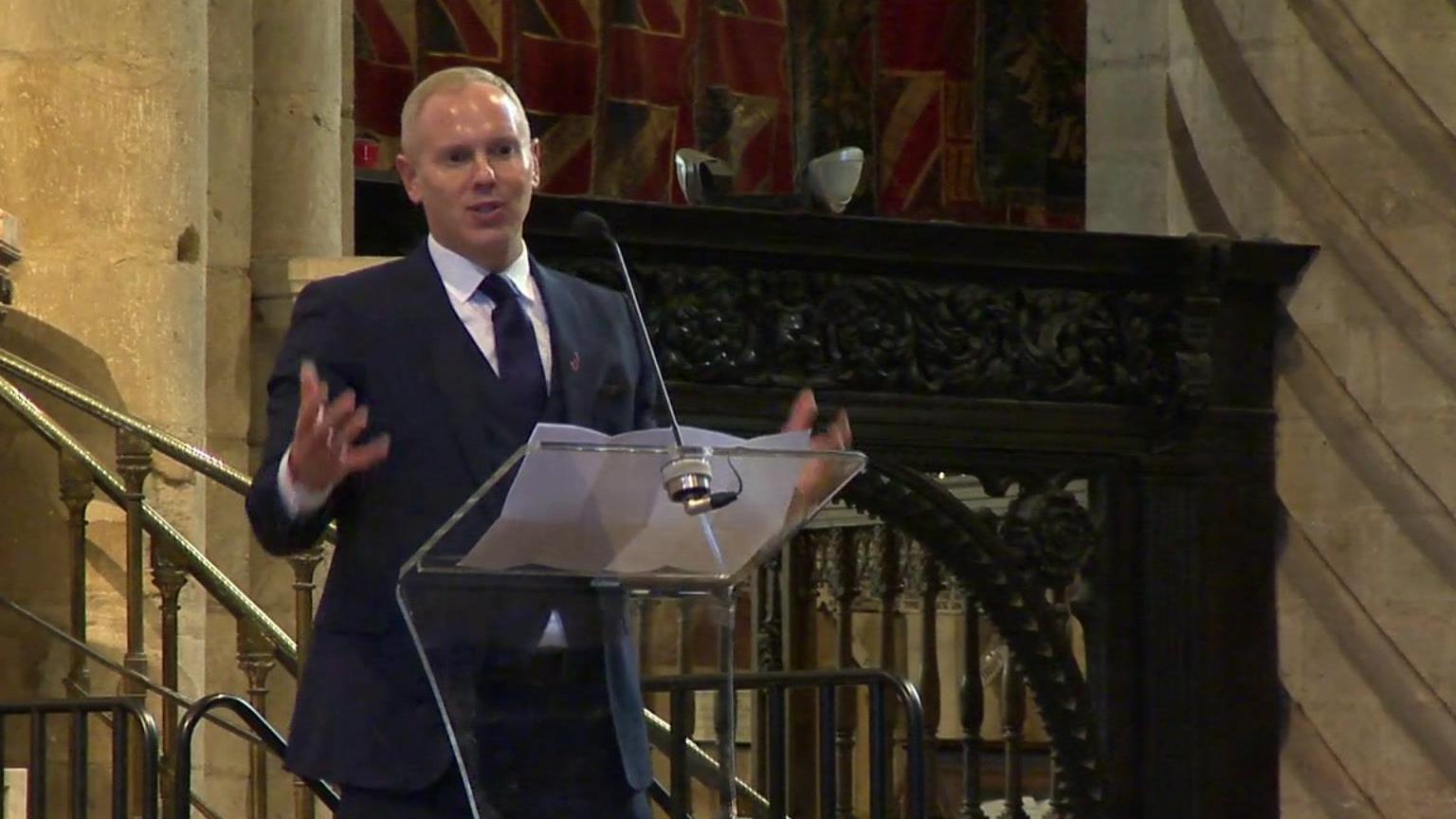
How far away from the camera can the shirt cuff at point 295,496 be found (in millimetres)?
2695

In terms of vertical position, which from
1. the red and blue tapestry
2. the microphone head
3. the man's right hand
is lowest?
the man's right hand

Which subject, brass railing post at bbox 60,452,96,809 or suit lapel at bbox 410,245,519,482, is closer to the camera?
suit lapel at bbox 410,245,519,482

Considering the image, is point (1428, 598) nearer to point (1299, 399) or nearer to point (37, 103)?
point (1299, 399)

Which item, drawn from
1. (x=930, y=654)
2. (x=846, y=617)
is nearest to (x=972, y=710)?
(x=930, y=654)

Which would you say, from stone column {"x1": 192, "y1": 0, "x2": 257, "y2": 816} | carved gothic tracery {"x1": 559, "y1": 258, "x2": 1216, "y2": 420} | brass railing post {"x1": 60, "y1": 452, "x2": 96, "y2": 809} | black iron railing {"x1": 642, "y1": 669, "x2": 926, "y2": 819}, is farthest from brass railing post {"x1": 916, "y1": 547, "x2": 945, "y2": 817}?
black iron railing {"x1": 642, "y1": 669, "x2": 926, "y2": 819}

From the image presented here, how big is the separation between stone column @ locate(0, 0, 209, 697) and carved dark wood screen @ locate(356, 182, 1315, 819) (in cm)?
222

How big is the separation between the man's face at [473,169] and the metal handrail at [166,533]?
6.79ft

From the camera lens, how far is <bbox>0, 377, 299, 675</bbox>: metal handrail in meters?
4.75

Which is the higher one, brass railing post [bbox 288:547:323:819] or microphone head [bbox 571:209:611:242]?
microphone head [bbox 571:209:611:242]

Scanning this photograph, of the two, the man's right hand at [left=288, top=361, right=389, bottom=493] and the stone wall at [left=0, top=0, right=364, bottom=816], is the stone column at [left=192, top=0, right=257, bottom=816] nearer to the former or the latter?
the stone wall at [left=0, top=0, right=364, bottom=816]

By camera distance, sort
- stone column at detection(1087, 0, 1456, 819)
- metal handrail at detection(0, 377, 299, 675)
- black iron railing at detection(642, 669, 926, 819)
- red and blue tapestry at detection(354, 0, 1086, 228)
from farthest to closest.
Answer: red and blue tapestry at detection(354, 0, 1086, 228)
stone column at detection(1087, 0, 1456, 819)
metal handrail at detection(0, 377, 299, 675)
black iron railing at detection(642, 669, 926, 819)

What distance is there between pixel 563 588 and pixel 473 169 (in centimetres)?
43

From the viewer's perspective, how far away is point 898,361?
24.6ft

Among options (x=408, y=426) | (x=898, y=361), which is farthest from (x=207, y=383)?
(x=408, y=426)
